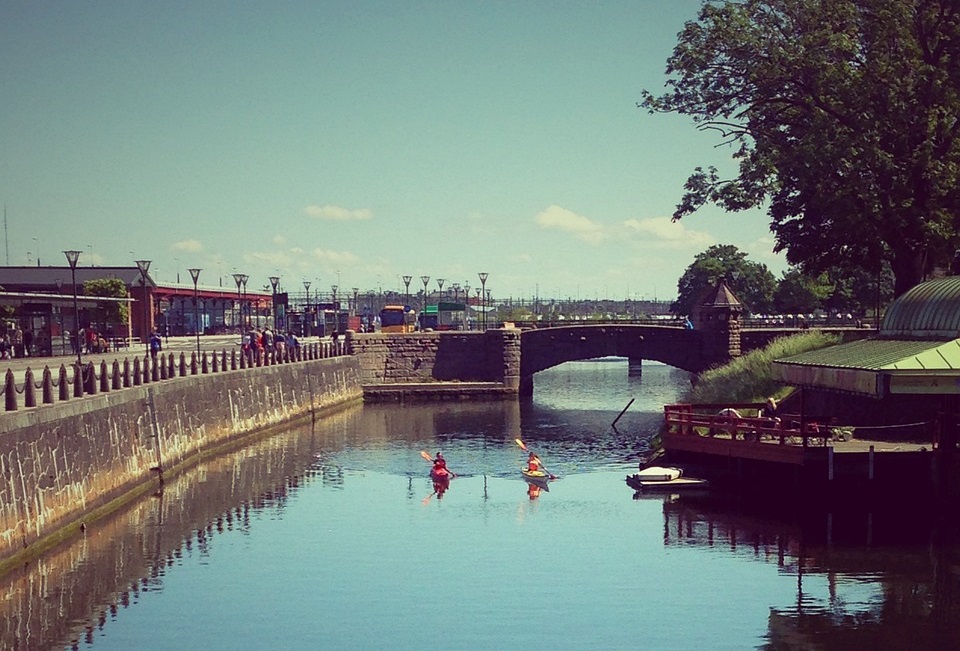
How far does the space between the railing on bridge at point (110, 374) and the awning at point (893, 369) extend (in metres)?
22.2

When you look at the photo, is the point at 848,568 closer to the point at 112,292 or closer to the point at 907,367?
the point at 907,367

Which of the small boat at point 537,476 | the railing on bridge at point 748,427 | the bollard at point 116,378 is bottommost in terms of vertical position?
the small boat at point 537,476

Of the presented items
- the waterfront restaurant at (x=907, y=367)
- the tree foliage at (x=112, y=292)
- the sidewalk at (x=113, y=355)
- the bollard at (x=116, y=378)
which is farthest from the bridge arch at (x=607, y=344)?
the bollard at (x=116, y=378)

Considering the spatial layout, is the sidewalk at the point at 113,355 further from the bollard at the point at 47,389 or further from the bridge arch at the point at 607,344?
the bridge arch at the point at 607,344

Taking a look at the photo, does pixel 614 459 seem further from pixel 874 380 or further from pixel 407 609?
pixel 407 609

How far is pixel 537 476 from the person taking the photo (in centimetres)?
4538

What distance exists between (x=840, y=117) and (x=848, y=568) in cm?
2577

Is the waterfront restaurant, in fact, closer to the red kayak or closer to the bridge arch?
the red kayak

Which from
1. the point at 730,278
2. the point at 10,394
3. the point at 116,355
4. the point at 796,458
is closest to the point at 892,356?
the point at 796,458

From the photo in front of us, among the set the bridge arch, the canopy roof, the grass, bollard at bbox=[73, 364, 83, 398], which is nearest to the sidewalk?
bollard at bbox=[73, 364, 83, 398]

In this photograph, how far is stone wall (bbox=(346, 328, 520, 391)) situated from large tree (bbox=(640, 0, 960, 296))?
29846 millimetres

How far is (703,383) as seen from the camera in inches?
2569

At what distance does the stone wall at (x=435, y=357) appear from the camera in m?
85.4

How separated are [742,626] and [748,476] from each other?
15.5 m
